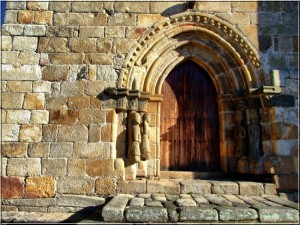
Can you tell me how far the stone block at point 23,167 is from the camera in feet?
15.5

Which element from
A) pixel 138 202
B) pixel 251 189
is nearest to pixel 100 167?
pixel 138 202

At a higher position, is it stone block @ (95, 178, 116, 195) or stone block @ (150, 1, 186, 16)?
stone block @ (150, 1, 186, 16)

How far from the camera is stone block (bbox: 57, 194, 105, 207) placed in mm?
4509

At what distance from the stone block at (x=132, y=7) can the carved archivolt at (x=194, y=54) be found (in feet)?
1.41

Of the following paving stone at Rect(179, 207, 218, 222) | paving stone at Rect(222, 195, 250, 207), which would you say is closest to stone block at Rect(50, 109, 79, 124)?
paving stone at Rect(179, 207, 218, 222)

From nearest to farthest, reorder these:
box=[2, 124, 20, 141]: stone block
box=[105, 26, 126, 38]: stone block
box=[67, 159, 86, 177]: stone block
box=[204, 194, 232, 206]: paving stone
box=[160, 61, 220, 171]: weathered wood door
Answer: box=[204, 194, 232, 206]: paving stone → box=[67, 159, 86, 177]: stone block → box=[2, 124, 20, 141]: stone block → box=[105, 26, 126, 38]: stone block → box=[160, 61, 220, 171]: weathered wood door

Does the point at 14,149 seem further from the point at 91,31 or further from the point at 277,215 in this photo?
the point at 277,215

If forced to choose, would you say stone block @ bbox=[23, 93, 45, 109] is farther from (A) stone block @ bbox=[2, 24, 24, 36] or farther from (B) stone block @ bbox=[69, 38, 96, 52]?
(A) stone block @ bbox=[2, 24, 24, 36]

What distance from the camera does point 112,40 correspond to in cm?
523

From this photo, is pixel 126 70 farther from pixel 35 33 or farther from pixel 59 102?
pixel 35 33

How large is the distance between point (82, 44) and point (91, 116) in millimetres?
1421

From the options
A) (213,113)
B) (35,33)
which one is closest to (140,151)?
(213,113)

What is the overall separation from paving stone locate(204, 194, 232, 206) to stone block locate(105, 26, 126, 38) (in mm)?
3306

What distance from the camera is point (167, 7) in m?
5.43
